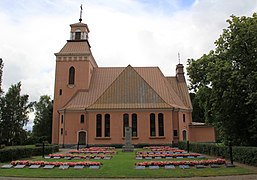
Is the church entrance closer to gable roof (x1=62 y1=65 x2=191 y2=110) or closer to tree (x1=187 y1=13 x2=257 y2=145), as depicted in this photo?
gable roof (x1=62 y1=65 x2=191 y2=110)

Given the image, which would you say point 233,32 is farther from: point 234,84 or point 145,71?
point 145,71

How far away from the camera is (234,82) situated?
19500 millimetres

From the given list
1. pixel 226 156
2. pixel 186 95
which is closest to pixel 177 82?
pixel 186 95

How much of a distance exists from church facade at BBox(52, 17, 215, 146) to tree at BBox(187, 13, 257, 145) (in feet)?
55.8

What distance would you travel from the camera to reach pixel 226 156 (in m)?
20.6

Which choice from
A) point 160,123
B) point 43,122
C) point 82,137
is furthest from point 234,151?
point 43,122

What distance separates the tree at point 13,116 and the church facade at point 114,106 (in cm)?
1344

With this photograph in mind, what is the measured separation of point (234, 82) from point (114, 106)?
22.8 meters

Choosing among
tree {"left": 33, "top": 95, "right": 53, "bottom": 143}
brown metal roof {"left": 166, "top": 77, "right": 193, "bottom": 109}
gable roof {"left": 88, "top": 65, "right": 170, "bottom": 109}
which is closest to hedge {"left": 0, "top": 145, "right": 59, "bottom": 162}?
gable roof {"left": 88, "top": 65, "right": 170, "bottom": 109}

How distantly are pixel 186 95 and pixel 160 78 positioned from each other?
5658 mm

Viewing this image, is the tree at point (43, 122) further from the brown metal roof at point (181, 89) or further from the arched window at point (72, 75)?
the brown metal roof at point (181, 89)

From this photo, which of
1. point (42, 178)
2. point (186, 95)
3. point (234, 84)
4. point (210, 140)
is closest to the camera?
point (42, 178)

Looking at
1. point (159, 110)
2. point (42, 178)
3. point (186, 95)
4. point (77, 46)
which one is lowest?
→ point (42, 178)

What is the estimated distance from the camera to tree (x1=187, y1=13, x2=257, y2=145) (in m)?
A: 19.6
